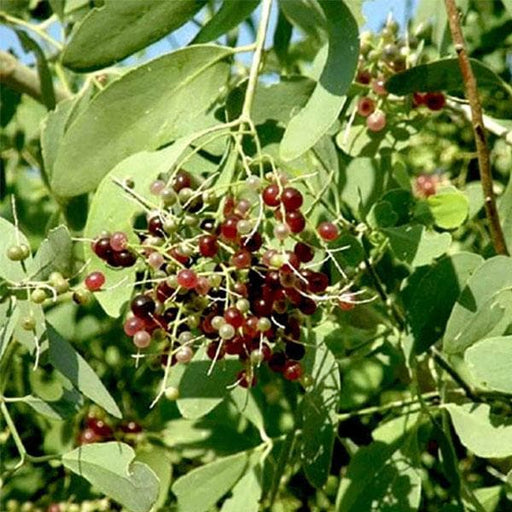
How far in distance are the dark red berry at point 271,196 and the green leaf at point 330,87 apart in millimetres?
64

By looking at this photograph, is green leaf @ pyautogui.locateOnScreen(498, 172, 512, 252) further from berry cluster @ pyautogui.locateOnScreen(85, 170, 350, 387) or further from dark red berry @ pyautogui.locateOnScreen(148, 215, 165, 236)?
dark red berry @ pyautogui.locateOnScreen(148, 215, 165, 236)

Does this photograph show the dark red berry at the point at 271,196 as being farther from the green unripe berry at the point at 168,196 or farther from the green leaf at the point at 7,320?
the green leaf at the point at 7,320

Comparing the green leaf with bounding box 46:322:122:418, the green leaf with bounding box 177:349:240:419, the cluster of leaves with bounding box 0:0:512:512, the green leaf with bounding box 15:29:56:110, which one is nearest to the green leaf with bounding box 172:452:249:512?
the cluster of leaves with bounding box 0:0:512:512

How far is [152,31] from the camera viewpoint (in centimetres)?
109

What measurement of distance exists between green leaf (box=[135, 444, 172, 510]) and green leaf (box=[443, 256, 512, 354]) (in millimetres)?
456

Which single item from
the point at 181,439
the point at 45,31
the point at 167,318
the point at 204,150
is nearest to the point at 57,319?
the point at 181,439

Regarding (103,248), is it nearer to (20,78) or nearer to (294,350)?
(294,350)

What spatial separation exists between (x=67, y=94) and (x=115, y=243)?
1.70 feet

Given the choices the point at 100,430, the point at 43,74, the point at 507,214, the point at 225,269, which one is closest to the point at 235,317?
the point at 225,269

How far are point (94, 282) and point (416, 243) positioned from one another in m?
0.29

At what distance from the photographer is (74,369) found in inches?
39.6

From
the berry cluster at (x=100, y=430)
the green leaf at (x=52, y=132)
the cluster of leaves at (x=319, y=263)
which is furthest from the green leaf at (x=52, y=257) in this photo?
the berry cluster at (x=100, y=430)

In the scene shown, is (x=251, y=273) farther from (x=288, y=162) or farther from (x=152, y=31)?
(x=152, y=31)

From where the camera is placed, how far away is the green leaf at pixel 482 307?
1.00m
